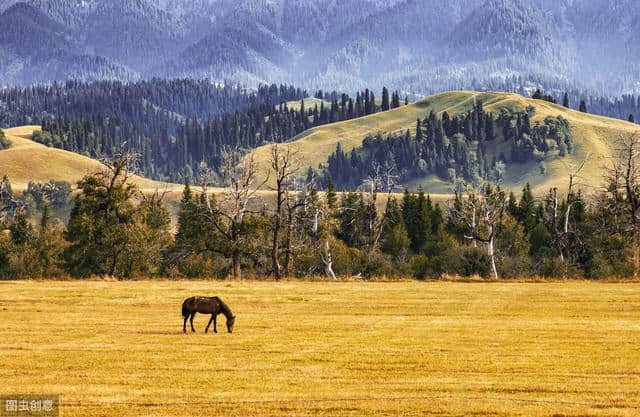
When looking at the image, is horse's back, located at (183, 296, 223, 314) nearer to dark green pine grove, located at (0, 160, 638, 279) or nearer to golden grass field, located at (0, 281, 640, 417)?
golden grass field, located at (0, 281, 640, 417)

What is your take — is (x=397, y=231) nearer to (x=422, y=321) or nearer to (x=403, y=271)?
(x=403, y=271)

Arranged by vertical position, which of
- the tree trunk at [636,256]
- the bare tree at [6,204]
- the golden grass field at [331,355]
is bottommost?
the golden grass field at [331,355]

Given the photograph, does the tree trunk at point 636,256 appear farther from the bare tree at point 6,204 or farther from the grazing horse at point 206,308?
the bare tree at point 6,204

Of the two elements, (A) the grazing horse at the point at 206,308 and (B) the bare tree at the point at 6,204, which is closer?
(A) the grazing horse at the point at 206,308

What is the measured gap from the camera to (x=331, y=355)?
26.8 metres

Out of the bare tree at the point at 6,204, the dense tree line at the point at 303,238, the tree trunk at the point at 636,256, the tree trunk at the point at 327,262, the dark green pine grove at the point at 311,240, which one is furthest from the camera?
the bare tree at the point at 6,204

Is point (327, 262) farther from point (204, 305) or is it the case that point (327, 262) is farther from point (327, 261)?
point (204, 305)

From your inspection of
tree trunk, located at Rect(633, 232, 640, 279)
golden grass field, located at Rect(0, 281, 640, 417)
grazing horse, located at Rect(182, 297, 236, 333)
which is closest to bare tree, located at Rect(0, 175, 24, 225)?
golden grass field, located at Rect(0, 281, 640, 417)

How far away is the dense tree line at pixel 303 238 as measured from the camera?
A: 80.3 m

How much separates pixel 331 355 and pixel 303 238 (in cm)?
7294

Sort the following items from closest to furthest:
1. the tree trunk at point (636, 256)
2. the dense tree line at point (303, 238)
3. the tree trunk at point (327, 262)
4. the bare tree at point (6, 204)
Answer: the tree trunk at point (636, 256), the dense tree line at point (303, 238), the tree trunk at point (327, 262), the bare tree at point (6, 204)

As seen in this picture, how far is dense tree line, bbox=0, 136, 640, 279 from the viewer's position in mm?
80312

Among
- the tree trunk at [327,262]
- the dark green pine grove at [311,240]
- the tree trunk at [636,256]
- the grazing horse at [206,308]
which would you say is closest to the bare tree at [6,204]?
the dark green pine grove at [311,240]

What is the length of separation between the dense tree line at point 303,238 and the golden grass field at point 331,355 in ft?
83.0
